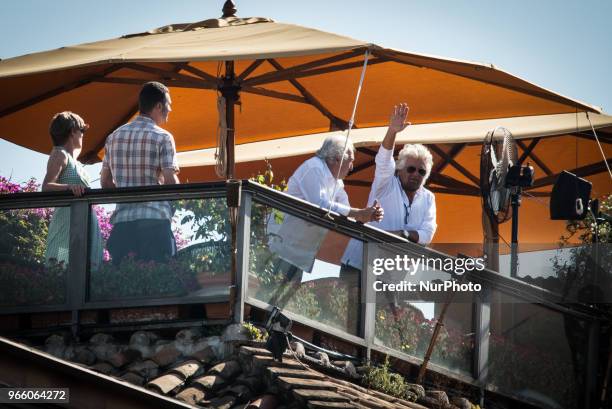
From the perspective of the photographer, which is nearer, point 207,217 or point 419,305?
point 207,217

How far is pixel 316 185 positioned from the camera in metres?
12.8

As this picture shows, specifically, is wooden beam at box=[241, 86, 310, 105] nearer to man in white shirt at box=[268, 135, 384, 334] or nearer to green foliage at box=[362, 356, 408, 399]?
man in white shirt at box=[268, 135, 384, 334]

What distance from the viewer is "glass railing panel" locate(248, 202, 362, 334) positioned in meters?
12.3

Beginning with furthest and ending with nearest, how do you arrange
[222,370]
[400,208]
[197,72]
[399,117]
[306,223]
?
1. [197,72]
2. [400,208]
3. [399,117]
4. [306,223]
5. [222,370]

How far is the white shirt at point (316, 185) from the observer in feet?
42.0

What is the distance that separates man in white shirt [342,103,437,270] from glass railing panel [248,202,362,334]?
820 millimetres

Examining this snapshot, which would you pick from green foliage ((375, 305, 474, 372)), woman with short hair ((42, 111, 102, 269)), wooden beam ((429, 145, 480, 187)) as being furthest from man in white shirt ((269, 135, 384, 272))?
wooden beam ((429, 145, 480, 187))

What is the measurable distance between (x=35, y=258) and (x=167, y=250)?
1.08 meters

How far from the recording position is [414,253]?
13227 mm

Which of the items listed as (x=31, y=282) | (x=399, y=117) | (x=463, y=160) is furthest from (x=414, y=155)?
(x=463, y=160)

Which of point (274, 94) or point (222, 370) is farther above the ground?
point (274, 94)

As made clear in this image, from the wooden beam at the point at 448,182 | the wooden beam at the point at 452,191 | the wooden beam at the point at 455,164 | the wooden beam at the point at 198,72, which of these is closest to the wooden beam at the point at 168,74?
the wooden beam at the point at 198,72

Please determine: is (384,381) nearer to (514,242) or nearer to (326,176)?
(326,176)

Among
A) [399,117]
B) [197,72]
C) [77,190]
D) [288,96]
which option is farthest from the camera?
[288,96]
